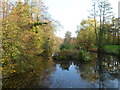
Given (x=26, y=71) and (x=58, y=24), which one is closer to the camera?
(x=26, y=71)

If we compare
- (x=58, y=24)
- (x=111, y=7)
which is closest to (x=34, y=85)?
(x=58, y=24)

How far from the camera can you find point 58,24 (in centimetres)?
1307

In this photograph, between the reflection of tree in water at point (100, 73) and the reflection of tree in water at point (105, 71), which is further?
the reflection of tree in water at point (100, 73)

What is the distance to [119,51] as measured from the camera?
1284cm

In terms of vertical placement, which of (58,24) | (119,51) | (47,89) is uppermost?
(58,24)

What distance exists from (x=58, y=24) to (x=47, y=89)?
970cm

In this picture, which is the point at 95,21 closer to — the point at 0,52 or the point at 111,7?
the point at 111,7

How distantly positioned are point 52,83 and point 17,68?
2.83 metres

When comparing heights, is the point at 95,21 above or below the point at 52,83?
above

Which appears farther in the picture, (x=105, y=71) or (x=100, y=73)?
(x=105, y=71)

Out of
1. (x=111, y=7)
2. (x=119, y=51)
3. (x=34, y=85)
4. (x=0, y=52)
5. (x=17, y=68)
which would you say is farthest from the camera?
(x=111, y=7)

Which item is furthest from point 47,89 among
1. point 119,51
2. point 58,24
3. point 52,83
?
point 119,51

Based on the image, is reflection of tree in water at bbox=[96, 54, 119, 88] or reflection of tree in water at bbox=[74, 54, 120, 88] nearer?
reflection of tree in water at bbox=[96, 54, 119, 88]

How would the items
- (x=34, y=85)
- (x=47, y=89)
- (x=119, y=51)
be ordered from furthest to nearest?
(x=119, y=51)
(x=34, y=85)
(x=47, y=89)
